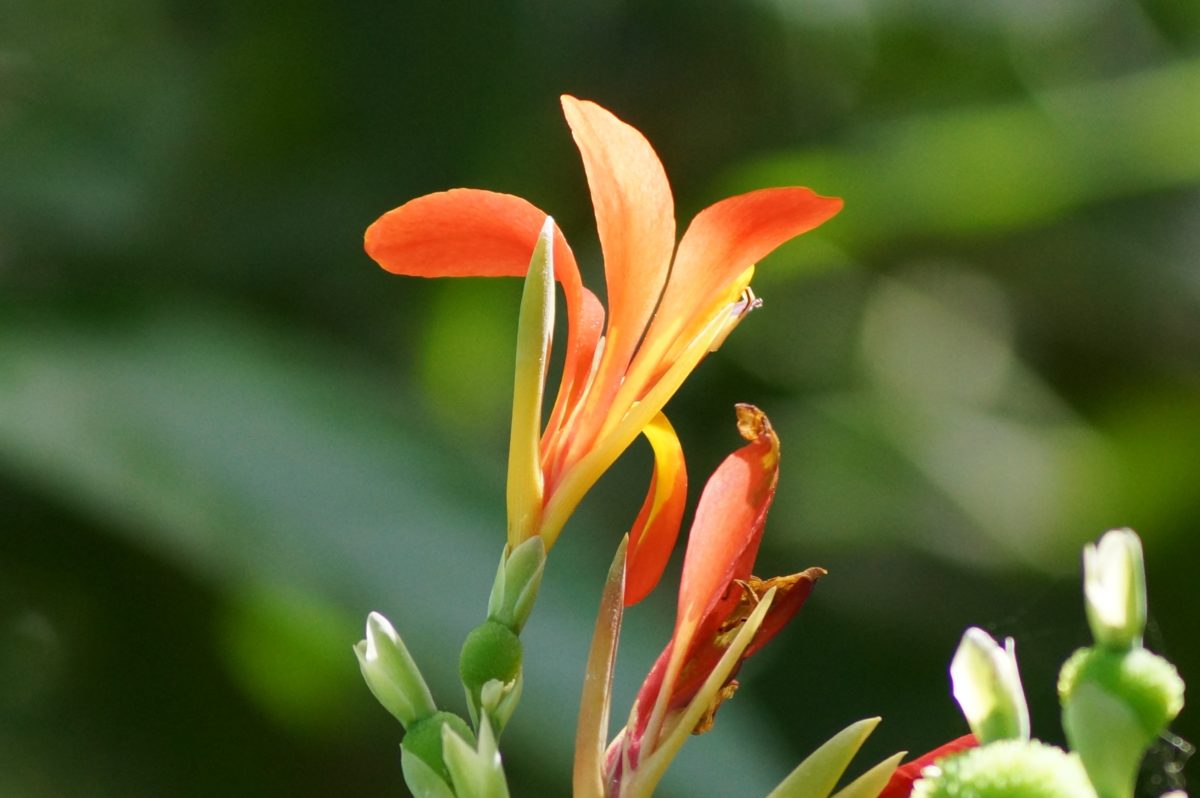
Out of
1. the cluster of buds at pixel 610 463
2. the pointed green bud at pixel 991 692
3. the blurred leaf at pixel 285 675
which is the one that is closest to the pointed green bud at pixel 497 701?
the cluster of buds at pixel 610 463

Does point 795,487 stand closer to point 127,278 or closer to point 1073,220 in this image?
point 1073,220

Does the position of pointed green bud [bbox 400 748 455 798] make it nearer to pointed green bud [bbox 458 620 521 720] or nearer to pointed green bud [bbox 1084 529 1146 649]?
pointed green bud [bbox 458 620 521 720]

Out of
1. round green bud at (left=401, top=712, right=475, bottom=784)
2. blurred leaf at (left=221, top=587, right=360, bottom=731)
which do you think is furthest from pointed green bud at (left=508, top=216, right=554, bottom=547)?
blurred leaf at (left=221, top=587, right=360, bottom=731)

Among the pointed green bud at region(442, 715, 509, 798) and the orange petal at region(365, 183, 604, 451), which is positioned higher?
the orange petal at region(365, 183, 604, 451)

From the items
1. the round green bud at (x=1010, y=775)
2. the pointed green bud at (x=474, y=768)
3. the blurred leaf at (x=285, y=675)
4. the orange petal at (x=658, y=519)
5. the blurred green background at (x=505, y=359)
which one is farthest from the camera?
the blurred leaf at (x=285, y=675)

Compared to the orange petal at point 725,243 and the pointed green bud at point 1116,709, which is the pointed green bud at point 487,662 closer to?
the orange petal at point 725,243

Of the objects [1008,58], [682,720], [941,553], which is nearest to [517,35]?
[1008,58]
